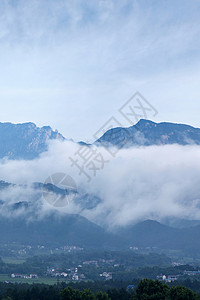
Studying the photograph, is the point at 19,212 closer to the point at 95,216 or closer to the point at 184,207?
the point at 95,216

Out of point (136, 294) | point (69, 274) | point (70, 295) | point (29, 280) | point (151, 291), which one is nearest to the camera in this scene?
point (151, 291)

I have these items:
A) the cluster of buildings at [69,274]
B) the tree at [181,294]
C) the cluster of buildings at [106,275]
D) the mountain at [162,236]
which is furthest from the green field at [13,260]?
the tree at [181,294]

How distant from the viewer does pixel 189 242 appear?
136000mm

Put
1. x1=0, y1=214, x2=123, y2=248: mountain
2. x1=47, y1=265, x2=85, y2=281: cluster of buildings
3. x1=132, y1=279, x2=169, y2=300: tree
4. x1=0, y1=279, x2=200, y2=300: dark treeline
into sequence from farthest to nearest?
x1=0, y1=214, x2=123, y2=248: mountain
x1=47, y1=265, x2=85, y2=281: cluster of buildings
x1=132, y1=279, x2=169, y2=300: tree
x1=0, y1=279, x2=200, y2=300: dark treeline

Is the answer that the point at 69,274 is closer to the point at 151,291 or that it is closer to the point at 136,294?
the point at 136,294

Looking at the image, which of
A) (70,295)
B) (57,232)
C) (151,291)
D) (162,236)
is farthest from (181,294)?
(57,232)

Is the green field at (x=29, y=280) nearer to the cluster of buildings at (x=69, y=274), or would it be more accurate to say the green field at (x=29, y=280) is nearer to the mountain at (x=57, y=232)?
the cluster of buildings at (x=69, y=274)

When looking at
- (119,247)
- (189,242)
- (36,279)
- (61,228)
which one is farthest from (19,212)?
(36,279)

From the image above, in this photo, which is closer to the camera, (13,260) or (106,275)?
(106,275)

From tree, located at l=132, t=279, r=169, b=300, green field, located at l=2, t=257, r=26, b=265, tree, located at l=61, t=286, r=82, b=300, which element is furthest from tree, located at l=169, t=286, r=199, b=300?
green field, located at l=2, t=257, r=26, b=265

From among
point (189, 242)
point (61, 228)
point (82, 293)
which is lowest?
point (82, 293)

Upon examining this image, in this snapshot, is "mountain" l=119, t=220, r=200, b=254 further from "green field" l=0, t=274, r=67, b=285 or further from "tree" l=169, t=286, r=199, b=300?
"tree" l=169, t=286, r=199, b=300

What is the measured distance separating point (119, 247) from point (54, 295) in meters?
101

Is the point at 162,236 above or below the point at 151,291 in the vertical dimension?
above
